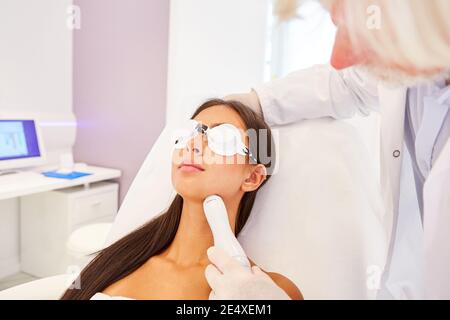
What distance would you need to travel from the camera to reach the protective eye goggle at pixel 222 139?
0.74 meters

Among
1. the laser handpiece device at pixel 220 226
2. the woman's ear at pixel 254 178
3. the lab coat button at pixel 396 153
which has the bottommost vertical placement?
the laser handpiece device at pixel 220 226

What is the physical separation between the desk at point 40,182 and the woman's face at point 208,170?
2.74 feet

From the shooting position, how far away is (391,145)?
70cm

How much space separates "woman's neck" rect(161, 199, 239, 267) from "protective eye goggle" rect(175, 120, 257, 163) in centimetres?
10

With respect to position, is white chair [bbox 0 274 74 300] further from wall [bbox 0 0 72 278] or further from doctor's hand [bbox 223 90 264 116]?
wall [bbox 0 0 72 278]

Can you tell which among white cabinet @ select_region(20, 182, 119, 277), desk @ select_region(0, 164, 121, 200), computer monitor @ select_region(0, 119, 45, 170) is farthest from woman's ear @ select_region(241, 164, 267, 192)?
computer monitor @ select_region(0, 119, 45, 170)

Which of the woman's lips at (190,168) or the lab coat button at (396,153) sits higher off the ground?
the lab coat button at (396,153)

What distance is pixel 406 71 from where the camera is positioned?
632mm

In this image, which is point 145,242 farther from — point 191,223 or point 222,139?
point 222,139

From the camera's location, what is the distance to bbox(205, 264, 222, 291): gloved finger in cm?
66

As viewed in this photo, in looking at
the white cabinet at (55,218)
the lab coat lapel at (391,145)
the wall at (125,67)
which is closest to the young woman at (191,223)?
the lab coat lapel at (391,145)

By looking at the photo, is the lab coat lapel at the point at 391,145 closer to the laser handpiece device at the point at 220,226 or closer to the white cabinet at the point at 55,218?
the laser handpiece device at the point at 220,226

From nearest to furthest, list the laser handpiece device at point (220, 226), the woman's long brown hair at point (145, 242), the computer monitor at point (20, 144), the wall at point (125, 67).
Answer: the laser handpiece device at point (220, 226) < the woman's long brown hair at point (145, 242) < the wall at point (125, 67) < the computer monitor at point (20, 144)

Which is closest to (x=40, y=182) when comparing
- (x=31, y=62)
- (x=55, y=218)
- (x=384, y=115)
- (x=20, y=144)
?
(x=55, y=218)
